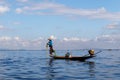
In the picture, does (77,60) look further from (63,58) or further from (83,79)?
(83,79)

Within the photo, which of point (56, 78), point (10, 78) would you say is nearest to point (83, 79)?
point (56, 78)

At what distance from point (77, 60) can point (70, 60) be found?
1434mm

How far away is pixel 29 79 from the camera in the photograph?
28.0 metres

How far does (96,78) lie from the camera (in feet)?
95.1

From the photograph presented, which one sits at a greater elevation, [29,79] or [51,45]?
[51,45]

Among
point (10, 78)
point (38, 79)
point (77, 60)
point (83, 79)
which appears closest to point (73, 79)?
point (83, 79)

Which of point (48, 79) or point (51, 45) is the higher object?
point (51, 45)

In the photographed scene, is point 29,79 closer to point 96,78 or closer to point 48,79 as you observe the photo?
point 48,79

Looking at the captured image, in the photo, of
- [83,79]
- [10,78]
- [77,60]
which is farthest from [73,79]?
[77,60]

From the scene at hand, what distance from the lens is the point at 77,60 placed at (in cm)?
5506

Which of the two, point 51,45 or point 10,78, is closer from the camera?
point 10,78

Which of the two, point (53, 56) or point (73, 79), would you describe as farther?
point (53, 56)

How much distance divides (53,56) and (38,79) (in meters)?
30.2

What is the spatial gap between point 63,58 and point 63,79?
28800 millimetres
